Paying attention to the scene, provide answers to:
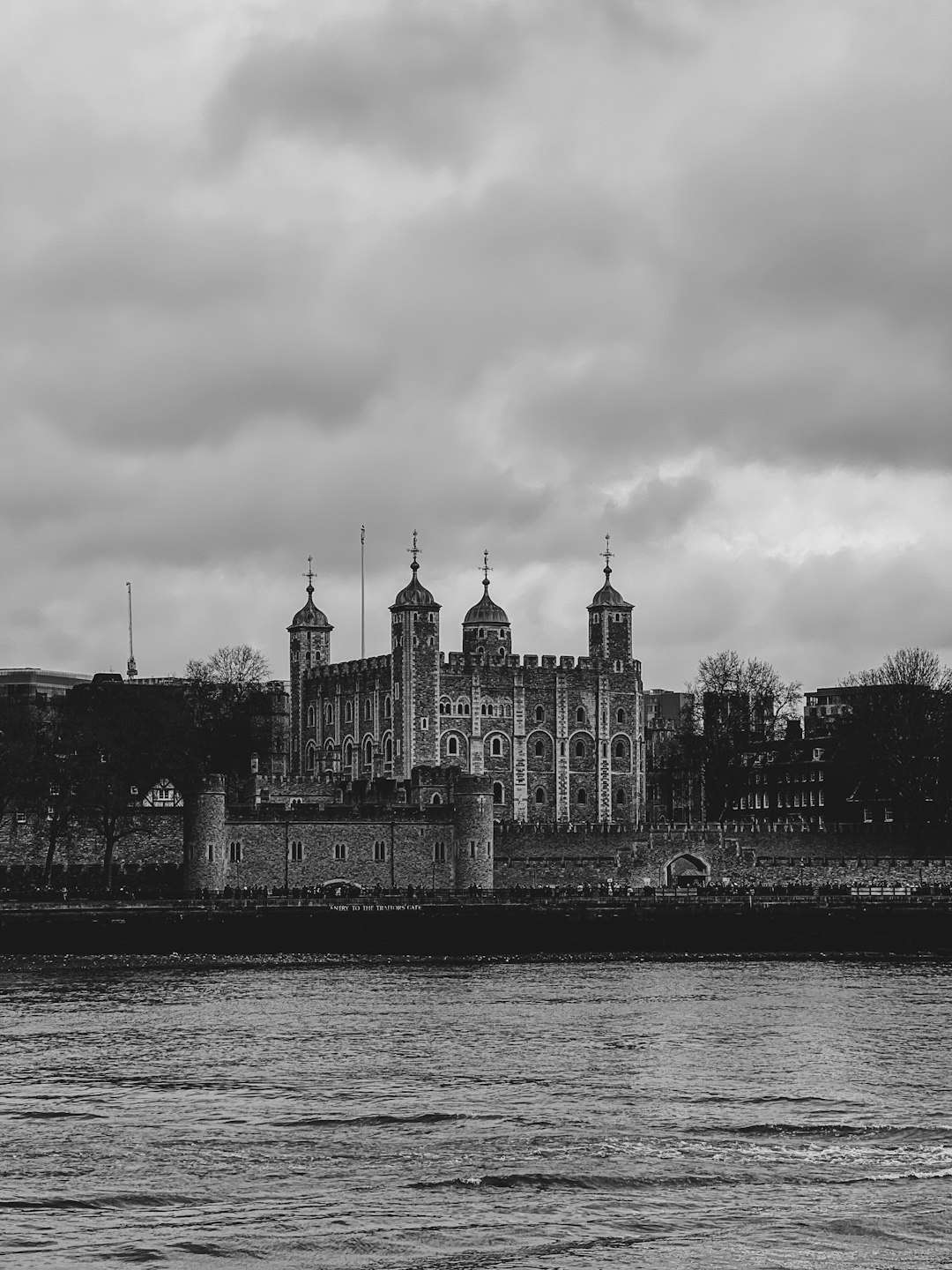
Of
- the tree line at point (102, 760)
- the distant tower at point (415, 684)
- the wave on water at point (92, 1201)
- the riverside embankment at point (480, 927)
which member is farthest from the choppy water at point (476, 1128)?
the distant tower at point (415, 684)

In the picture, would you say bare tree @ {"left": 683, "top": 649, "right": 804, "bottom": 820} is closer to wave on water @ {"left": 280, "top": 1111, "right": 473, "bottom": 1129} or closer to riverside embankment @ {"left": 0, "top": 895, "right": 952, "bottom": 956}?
riverside embankment @ {"left": 0, "top": 895, "right": 952, "bottom": 956}

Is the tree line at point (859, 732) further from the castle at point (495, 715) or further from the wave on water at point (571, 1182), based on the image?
the wave on water at point (571, 1182)

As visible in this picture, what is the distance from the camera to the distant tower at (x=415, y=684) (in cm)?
13675

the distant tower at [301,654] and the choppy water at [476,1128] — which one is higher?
the distant tower at [301,654]

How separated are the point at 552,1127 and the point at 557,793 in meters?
98.6

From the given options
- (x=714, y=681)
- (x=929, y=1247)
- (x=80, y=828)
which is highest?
(x=714, y=681)

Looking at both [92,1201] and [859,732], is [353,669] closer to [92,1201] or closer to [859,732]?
[859,732]

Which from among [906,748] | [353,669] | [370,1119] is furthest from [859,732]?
[370,1119]

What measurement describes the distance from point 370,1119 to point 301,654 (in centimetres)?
10790

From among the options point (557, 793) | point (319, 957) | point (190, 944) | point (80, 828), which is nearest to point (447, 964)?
point (319, 957)

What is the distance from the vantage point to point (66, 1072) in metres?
50.4

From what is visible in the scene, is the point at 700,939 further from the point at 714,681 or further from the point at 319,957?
the point at 714,681

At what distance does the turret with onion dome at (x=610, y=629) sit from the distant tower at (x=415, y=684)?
1284cm

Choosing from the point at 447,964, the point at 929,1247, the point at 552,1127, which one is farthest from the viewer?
the point at 447,964
